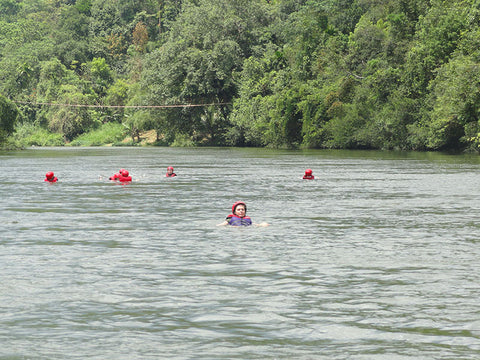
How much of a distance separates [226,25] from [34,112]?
48.1 m

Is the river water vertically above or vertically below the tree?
below

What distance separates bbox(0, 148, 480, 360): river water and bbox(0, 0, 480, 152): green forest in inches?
1639

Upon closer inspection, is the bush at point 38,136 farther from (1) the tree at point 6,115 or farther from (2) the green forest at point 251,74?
(1) the tree at point 6,115

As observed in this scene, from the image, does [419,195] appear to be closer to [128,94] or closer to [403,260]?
[403,260]

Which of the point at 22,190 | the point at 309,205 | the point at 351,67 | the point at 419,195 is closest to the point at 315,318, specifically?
→ the point at 309,205

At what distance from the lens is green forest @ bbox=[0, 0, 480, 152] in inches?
2721

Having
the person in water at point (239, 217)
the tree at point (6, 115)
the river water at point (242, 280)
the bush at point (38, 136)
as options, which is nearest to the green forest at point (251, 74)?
the tree at point (6, 115)

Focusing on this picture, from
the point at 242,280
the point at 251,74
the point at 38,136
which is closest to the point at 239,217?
the point at 242,280

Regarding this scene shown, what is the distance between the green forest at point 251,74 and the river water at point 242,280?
41.6 meters

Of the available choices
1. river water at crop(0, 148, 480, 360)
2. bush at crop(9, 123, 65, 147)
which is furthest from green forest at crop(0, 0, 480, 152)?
river water at crop(0, 148, 480, 360)

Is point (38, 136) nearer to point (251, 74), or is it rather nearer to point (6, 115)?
point (251, 74)

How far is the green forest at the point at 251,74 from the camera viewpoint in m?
69.1

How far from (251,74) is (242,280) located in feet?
302

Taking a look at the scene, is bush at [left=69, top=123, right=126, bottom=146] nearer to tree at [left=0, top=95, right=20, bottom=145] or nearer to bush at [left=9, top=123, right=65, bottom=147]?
bush at [left=9, top=123, right=65, bottom=147]
